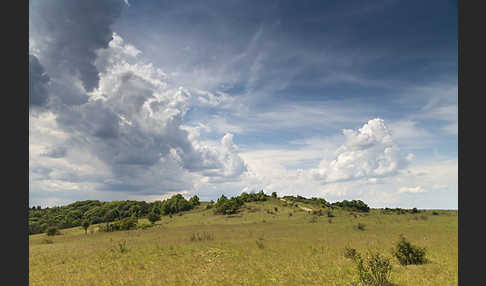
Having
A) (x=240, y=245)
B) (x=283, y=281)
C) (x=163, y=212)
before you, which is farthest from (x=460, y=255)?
(x=163, y=212)

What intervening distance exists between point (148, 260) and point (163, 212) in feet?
311

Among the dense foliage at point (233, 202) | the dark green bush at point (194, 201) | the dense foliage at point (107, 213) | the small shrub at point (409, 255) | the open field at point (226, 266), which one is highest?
the small shrub at point (409, 255)

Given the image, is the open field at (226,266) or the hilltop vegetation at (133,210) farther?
the hilltop vegetation at (133,210)

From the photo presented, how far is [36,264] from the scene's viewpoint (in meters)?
20.9

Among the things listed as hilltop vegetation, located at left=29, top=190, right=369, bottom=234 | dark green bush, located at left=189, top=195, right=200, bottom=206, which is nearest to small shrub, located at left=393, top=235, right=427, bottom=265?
hilltop vegetation, located at left=29, top=190, right=369, bottom=234

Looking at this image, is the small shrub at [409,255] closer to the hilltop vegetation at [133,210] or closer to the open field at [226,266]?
the open field at [226,266]

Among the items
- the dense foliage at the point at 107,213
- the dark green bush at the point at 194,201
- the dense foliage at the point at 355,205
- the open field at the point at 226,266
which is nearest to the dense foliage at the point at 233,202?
the dark green bush at the point at 194,201

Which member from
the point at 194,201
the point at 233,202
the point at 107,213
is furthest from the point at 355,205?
the point at 107,213

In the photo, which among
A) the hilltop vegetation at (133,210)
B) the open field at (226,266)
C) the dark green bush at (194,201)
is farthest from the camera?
the dark green bush at (194,201)

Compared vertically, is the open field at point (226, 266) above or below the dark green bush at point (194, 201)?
above

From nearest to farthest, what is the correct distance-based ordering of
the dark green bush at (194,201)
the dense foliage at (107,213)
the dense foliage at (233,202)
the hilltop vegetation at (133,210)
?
the dense foliage at (233,202), the hilltop vegetation at (133,210), the dense foliage at (107,213), the dark green bush at (194,201)

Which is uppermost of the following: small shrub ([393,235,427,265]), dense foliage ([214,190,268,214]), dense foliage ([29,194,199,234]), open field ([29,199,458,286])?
small shrub ([393,235,427,265])

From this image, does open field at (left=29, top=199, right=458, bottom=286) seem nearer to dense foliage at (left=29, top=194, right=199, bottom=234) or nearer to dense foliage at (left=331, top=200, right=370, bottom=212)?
Answer: dense foliage at (left=331, top=200, right=370, bottom=212)

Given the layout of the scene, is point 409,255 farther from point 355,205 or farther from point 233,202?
point 355,205
